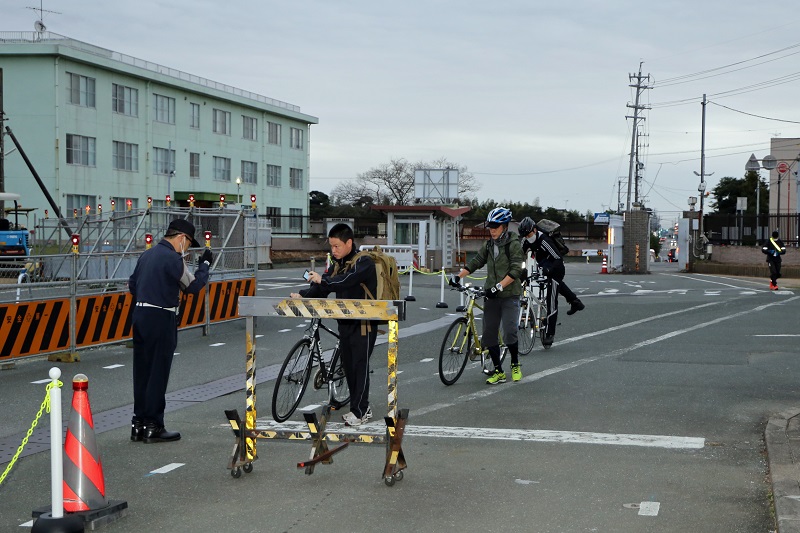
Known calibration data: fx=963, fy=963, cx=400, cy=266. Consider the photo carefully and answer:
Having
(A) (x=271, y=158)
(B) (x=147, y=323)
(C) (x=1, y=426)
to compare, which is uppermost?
(A) (x=271, y=158)

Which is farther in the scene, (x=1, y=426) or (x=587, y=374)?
(x=587, y=374)

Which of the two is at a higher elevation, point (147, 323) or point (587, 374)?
point (147, 323)

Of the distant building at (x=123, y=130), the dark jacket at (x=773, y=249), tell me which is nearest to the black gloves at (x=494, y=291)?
the dark jacket at (x=773, y=249)

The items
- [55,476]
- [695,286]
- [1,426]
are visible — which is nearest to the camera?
[55,476]

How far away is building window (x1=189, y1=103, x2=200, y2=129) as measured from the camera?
6056 centimetres

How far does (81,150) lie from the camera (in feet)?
169

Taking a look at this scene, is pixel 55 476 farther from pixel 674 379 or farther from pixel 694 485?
pixel 674 379

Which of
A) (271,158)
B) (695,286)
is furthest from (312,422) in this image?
(271,158)

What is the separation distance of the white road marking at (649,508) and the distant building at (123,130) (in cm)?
4157

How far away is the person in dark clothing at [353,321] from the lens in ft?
27.7

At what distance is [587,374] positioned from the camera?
12.0 meters

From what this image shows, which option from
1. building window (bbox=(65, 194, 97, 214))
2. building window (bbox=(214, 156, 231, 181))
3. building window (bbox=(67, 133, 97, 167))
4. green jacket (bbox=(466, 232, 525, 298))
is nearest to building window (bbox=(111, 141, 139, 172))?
building window (bbox=(67, 133, 97, 167))

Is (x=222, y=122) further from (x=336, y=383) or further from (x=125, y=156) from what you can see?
(x=336, y=383)

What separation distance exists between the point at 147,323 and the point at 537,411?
3849 mm
